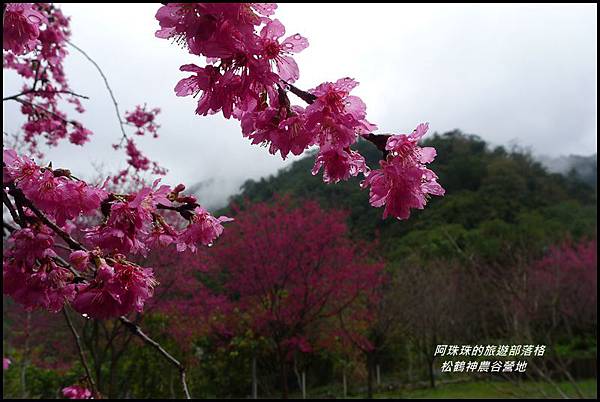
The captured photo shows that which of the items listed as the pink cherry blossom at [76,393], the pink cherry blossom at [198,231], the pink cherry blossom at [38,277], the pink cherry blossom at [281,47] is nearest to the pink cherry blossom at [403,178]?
the pink cherry blossom at [281,47]

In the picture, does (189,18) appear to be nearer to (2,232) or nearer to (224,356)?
(2,232)

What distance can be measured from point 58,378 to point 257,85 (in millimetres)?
11422

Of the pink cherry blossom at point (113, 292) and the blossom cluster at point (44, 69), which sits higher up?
the blossom cluster at point (44, 69)

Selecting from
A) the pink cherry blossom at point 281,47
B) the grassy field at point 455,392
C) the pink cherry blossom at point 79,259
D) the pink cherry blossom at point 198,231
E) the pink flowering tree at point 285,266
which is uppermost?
the pink flowering tree at point 285,266

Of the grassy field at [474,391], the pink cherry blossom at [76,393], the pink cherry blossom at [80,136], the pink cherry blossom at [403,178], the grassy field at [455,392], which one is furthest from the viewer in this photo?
the grassy field at [455,392]

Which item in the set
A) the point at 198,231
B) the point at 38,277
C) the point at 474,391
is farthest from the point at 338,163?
the point at 474,391

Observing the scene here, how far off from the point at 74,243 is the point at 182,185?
301 mm

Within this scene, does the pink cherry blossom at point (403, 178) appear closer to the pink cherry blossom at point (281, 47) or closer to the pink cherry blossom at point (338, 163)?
the pink cherry blossom at point (338, 163)

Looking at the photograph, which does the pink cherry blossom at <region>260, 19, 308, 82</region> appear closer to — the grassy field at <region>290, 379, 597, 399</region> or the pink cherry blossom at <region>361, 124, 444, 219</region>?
the pink cherry blossom at <region>361, 124, 444, 219</region>

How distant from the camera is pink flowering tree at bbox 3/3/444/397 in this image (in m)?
0.84

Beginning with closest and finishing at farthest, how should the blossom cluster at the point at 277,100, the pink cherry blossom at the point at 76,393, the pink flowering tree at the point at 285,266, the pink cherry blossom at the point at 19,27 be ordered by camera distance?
the blossom cluster at the point at 277,100
the pink cherry blossom at the point at 19,27
the pink cherry blossom at the point at 76,393
the pink flowering tree at the point at 285,266

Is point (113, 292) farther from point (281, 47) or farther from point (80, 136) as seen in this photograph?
point (80, 136)

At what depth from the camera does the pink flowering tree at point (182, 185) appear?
844mm

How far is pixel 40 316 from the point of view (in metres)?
8.45
